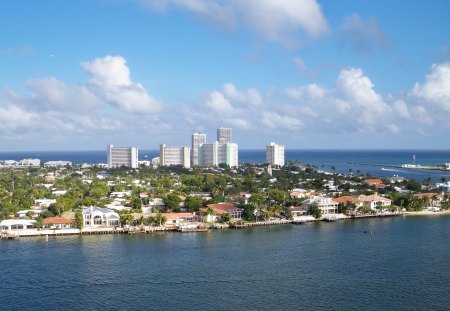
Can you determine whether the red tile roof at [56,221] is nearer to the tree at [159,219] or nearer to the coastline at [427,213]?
the tree at [159,219]

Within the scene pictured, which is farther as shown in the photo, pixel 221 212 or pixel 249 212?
pixel 221 212

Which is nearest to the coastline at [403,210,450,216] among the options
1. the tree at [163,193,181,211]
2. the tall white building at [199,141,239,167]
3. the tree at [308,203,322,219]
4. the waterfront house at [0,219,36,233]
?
the tree at [308,203,322,219]

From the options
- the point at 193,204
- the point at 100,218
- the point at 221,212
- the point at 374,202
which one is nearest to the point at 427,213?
the point at 374,202

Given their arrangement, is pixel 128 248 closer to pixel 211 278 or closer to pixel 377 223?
pixel 211 278

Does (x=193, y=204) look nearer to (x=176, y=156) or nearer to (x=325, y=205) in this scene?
(x=325, y=205)

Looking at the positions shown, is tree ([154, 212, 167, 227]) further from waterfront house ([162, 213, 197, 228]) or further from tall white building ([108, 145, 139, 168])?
tall white building ([108, 145, 139, 168])

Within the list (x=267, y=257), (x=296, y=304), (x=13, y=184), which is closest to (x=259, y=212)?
(x=267, y=257)

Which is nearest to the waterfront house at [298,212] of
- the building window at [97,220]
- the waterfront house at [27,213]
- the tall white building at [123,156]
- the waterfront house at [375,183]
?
the building window at [97,220]
